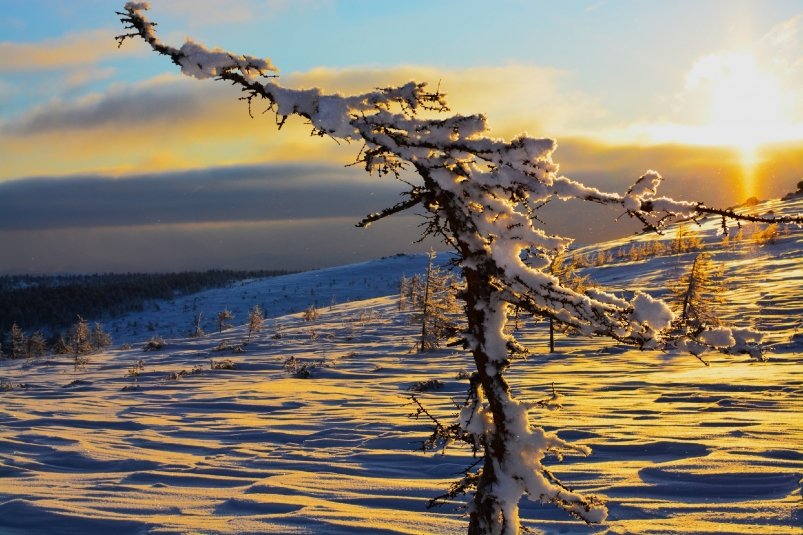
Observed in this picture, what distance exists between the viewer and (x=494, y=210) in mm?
2713

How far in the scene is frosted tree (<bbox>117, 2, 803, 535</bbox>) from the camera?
8.57 ft

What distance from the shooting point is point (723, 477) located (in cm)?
639

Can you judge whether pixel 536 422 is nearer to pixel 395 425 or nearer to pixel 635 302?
pixel 395 425

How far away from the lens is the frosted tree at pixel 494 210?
2.61 m

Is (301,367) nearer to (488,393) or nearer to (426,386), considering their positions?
(426,386)

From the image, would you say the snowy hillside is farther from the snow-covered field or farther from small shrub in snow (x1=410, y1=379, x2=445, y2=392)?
small shrub in snow (x1=410, y1=379, x2=445, y2=392)

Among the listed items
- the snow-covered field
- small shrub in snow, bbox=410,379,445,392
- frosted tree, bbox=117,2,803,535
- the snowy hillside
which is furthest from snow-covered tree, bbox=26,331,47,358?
frosted tree, bbox=117,2,803,535

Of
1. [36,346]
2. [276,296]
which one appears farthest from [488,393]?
[276,296]

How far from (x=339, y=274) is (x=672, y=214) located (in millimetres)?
77967

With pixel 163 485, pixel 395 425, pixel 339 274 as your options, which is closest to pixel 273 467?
pixel 163 485

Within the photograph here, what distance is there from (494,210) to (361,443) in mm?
6965

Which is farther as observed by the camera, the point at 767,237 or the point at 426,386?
the point at 767,237

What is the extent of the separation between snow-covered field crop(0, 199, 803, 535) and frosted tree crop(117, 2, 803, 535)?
2.89m

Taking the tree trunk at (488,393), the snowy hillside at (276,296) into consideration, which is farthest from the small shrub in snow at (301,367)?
the snowy hillside at (276,296)
